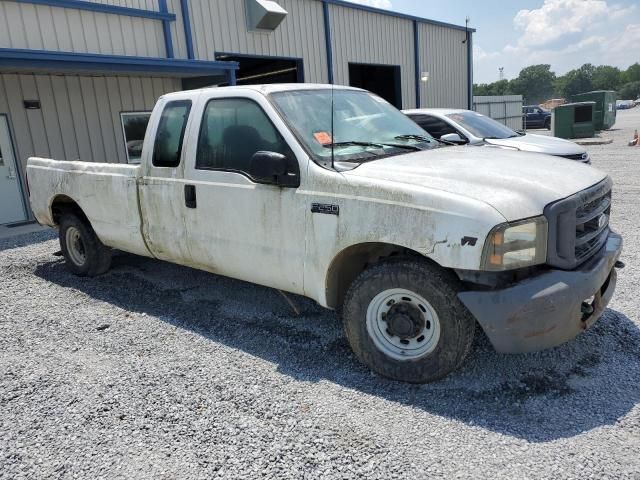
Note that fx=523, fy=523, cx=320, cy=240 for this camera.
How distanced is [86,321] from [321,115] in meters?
2.93

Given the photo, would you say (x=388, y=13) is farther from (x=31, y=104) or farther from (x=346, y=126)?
(x=346, y=126)

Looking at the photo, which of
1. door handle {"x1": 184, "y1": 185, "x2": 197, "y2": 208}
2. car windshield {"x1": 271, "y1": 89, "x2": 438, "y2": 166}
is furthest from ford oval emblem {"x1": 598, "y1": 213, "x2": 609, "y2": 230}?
door handle {"x1": 184, "y1": 185, "x2": 197, "y2": 208}

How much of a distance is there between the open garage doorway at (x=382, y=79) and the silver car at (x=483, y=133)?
35.7 feet

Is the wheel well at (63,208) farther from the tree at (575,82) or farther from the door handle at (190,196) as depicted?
the tree at (575,82)

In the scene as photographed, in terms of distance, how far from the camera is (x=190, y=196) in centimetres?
447

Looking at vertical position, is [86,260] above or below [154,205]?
below

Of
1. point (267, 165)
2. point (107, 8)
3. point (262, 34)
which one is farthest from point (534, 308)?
point (262, 34)

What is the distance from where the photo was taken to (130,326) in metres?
4.75

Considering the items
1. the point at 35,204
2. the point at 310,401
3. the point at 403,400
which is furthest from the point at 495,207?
the point at 35,204

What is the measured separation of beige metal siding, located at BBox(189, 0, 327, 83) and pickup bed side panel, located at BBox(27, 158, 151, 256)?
8257 mm

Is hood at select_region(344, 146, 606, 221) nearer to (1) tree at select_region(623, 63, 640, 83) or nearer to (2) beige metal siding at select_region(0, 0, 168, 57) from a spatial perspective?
(2) beige metal siding at select_region(0, 0, 168, 57)

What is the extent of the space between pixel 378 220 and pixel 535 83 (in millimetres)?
190427

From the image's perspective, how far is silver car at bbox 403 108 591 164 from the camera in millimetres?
8812

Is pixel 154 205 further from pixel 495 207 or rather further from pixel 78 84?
pixel 78 84
